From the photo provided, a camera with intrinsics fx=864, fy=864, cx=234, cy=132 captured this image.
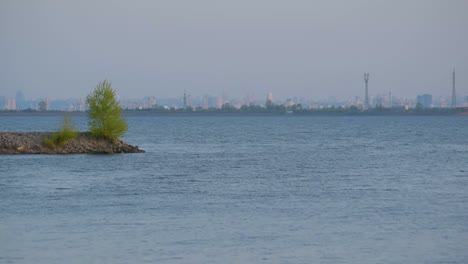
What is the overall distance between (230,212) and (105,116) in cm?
3729

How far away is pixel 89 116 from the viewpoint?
6831 centimetres

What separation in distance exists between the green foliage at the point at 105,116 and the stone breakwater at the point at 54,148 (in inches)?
28.2

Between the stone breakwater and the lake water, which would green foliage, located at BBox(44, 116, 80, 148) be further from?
the lake water

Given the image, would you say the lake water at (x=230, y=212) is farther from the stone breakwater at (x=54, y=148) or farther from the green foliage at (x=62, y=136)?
the green foliage at (x=62, y=136)

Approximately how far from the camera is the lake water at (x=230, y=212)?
79.9 ft

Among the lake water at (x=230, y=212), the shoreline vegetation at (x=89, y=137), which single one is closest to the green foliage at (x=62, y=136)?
the shoreline vegetation at (x=89, y=137)

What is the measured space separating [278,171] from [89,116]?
21.7 metres

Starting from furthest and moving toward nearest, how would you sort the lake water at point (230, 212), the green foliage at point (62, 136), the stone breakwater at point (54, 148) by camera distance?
the green foliage at point (62, 136) → the stone breakwater at point (54, 148) → the lake water at point (230, 212)

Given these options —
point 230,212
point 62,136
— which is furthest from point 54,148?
point 230,212

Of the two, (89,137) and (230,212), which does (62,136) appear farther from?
(230,212)

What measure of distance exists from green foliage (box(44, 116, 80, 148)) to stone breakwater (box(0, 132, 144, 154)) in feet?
0.90

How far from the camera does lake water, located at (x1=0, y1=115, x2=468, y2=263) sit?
79.9 feet

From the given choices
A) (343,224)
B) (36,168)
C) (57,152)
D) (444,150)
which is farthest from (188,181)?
(444,150)

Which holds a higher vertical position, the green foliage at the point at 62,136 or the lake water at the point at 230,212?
the green foliage at the point at 62,136
